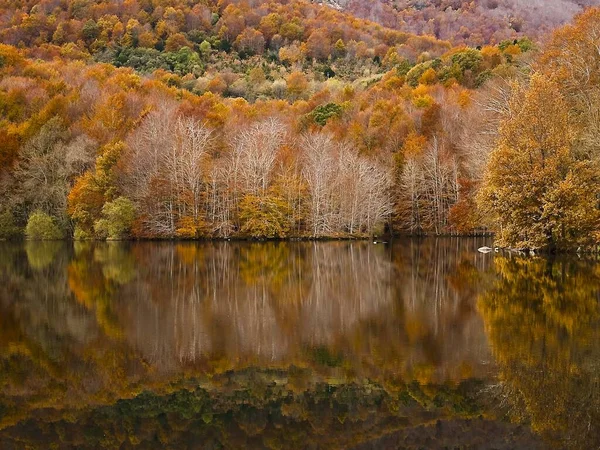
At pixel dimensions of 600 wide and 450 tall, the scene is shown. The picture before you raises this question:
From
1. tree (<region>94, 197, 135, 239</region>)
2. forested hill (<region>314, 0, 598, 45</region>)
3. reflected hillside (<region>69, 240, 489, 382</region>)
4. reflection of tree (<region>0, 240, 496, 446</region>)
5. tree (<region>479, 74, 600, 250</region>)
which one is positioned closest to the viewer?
reflection of tree (<region>0, 240, 496, 446</region>)

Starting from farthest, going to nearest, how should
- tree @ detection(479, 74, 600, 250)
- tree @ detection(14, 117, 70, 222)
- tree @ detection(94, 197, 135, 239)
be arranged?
tree @ detection(14, 117, 70, 222) < tree @ detection(94, 197, 135, 239) < tree @ detection(479, 74, 600, 250)

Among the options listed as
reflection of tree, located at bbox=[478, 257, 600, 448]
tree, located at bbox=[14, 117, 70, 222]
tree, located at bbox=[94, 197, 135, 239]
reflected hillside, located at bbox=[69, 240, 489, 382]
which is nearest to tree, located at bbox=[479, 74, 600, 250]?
reflected hillside, located at bbox=[69, 240, 489, 382]

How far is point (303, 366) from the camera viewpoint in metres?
11.8

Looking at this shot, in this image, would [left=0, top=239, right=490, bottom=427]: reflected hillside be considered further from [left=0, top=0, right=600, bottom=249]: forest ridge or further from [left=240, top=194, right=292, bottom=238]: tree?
[left=240, top=194, right=292, bottom=238]: tree

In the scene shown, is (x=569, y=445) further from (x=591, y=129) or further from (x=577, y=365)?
(x=591, y=129)

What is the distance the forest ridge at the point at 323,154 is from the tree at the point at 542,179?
0.27ft

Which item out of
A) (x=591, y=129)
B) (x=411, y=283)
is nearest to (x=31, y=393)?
(x=411, y=283)

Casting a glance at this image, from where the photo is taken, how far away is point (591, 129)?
35594 millimetres

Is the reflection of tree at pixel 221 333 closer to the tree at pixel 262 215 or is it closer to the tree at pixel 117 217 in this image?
the tree at pixel 117 217

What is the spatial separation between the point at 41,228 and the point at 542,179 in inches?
1930

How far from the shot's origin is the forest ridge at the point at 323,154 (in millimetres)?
35219

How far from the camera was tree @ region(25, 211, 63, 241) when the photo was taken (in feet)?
204

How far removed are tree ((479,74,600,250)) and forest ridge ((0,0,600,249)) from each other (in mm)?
82

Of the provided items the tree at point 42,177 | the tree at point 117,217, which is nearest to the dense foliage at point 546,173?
the tree at point 117,217
